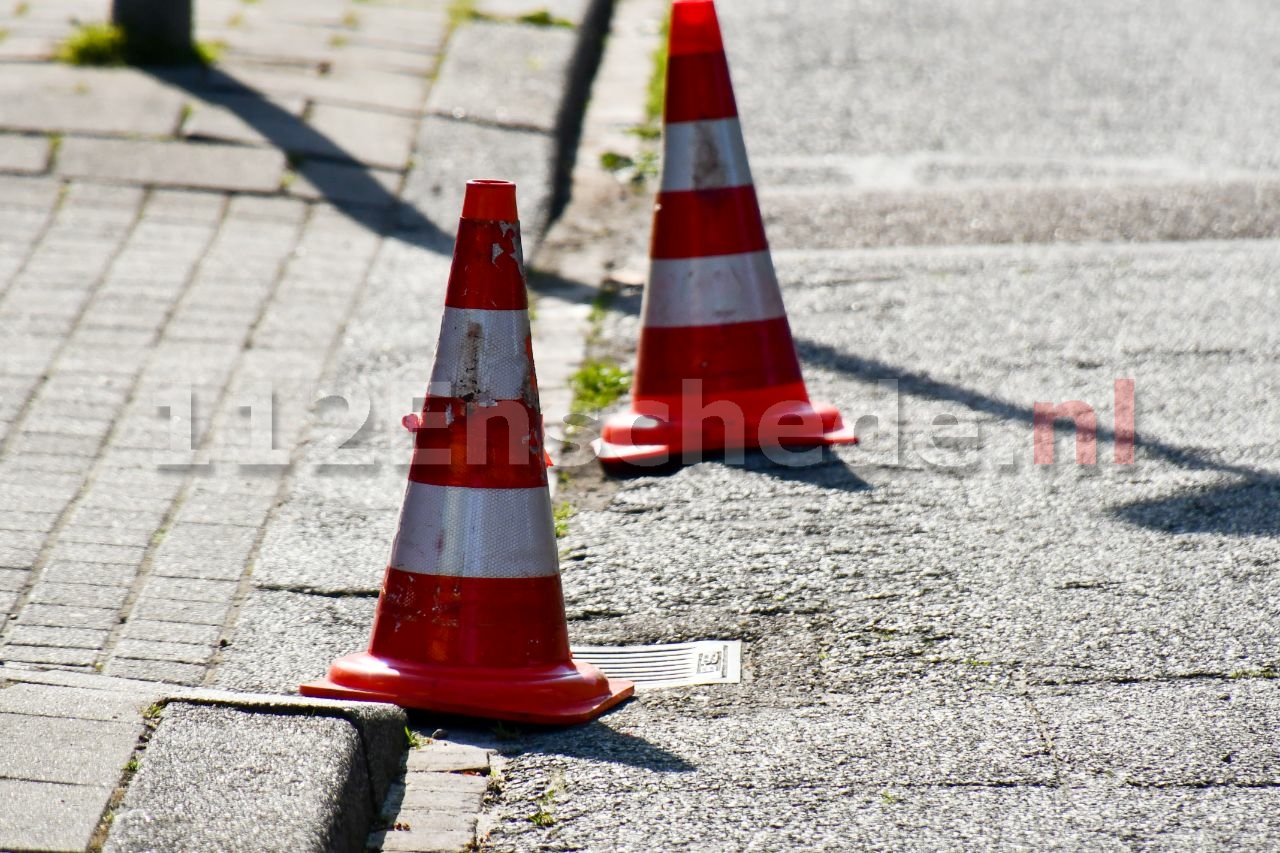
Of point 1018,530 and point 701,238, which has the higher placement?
point 701,238

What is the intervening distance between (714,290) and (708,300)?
0.10 ft

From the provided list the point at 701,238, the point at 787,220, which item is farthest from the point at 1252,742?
the point at 787,220

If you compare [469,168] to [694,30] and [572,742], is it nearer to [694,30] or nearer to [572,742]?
[694,30]

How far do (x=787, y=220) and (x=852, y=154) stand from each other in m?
1.07

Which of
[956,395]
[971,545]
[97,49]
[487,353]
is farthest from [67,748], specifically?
[97,49]

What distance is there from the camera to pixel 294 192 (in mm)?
5938

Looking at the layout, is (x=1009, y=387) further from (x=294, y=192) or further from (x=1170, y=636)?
(x=294, y=192)

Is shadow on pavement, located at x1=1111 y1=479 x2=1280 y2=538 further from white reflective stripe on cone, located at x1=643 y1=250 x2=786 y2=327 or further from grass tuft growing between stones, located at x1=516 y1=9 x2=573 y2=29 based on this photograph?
grass tuft growing between stones, located at x1=516 y1=9 x2=573 y2=29

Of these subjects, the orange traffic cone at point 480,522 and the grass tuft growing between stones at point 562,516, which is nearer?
the orange traffic cone at point 480,522

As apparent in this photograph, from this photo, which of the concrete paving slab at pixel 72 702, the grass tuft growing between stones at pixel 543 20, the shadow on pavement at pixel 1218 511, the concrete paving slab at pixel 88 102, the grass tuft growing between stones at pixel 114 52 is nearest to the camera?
the concrete paving slab at pixel 72 702

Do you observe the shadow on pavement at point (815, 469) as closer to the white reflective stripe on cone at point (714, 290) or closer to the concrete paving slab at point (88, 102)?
the white reflective stripe on cone at point (714, 290)

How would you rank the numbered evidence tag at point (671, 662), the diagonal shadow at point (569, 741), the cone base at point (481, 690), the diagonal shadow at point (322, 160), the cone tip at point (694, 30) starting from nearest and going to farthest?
the diagonal shadow at point (569, 741), the cone base at point (481, 690), the numbered evidence tag at point (671, 662), the cone tip at point (694, 30), the diagonal shadow at point (322, 160)

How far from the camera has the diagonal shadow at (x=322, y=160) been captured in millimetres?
5816

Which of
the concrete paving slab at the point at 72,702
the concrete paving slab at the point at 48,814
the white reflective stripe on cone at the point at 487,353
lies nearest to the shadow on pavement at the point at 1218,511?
the white reflective stripe on cone at the point at 487,353
